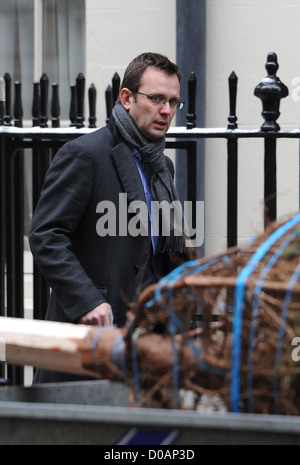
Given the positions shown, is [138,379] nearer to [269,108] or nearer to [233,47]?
[269,108]

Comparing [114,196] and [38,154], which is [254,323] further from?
[38,154]

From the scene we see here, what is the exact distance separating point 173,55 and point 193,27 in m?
0.31

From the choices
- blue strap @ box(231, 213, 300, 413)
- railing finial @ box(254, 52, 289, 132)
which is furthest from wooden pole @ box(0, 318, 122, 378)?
railing finial @ box(254, 52, 289, 132)

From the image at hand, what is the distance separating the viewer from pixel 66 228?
3.63m

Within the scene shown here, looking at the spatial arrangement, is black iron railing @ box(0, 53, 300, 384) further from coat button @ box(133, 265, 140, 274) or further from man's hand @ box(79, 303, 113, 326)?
man's hand @ box(79, 303, 113, 326)

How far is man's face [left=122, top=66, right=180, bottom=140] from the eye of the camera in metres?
3.68

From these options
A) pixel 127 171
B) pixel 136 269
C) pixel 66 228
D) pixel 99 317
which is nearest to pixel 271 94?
pixel 127 171

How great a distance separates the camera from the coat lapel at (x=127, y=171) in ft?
12.1

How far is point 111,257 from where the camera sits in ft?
12.2

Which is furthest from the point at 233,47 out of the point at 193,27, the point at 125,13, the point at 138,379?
the point at 138,379

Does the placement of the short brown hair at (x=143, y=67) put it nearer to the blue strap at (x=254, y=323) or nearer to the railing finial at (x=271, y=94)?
the railing finial at (x=271, y=94)

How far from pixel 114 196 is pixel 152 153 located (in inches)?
8.4

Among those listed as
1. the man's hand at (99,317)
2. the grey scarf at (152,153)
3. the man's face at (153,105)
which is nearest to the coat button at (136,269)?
the grey scarf at (152,153)

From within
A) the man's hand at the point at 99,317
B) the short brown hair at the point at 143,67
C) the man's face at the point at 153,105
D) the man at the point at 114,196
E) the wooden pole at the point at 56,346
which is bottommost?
the man's hand at the point at 99,317
